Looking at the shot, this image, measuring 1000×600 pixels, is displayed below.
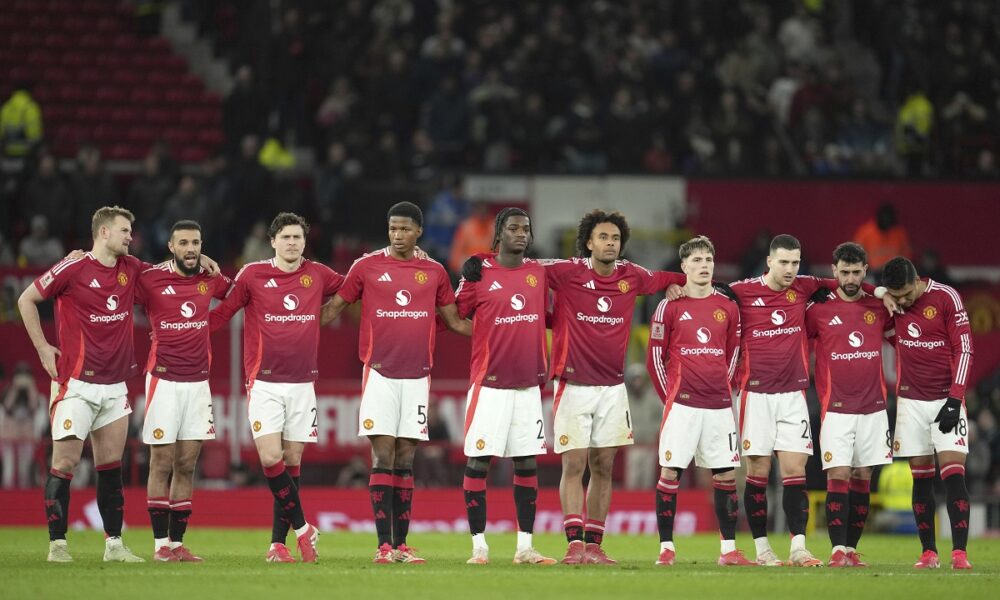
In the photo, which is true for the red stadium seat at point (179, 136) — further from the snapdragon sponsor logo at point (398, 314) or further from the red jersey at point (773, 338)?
the red jersey at point (773, 338)

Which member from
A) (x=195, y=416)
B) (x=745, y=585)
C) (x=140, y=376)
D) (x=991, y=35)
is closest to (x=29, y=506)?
(x=140, y=376)

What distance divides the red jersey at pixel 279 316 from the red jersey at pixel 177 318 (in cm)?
23

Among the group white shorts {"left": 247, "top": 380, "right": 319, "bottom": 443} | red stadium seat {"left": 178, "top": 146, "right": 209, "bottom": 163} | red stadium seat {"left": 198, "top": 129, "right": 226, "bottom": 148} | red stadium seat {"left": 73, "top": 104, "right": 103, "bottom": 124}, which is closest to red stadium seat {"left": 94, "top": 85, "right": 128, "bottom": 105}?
red stadium seat {"left": 73, "top": 104, "right": 103, "bottom": 124}

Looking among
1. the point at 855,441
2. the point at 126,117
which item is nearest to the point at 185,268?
the point at 855,441

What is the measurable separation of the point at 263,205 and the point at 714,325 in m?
12.5

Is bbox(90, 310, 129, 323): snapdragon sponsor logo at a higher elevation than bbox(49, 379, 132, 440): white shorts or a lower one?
higher

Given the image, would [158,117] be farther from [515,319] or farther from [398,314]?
[515,319]

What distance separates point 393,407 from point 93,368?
9.15ft

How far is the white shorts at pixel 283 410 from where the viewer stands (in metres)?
15.1

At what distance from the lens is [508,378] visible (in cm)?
1498

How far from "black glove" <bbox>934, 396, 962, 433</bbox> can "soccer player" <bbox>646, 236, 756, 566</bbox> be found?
6.22ft

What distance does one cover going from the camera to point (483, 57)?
30.0 meters

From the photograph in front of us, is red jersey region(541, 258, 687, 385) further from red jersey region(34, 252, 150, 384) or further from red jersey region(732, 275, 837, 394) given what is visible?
red jersey region(34, 252, 150, 384)

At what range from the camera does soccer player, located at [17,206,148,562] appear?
15.0 meters
